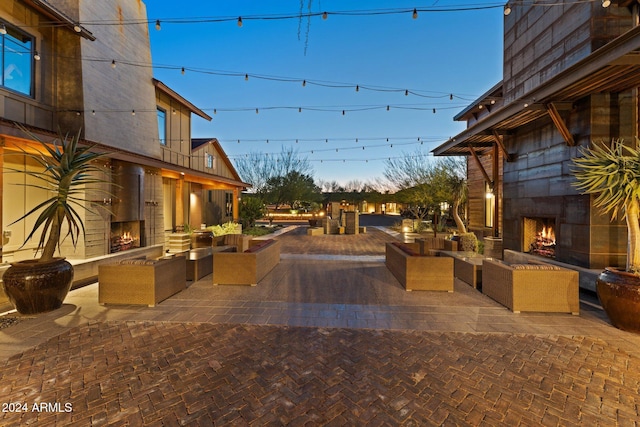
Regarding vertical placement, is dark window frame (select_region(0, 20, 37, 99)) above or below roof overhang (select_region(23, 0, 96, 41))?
below

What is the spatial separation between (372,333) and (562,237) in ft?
17.2

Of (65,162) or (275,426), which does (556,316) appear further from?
(65,162)

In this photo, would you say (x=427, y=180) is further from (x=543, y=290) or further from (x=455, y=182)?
(x=543, y=290)

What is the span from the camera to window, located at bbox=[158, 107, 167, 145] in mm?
11789

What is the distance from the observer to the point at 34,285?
4.16 m

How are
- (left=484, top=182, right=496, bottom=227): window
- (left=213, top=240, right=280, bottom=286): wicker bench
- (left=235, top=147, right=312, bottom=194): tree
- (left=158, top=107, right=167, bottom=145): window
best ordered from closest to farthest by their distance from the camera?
(left=213, top=240, right=280, bottom=286): wicker bench → (left=158, top=107, right=167, bottom=145): window → (left=484, top=182, right=496, bottom=227): window → (left=235, top=147, right=312, bottom=194): tree

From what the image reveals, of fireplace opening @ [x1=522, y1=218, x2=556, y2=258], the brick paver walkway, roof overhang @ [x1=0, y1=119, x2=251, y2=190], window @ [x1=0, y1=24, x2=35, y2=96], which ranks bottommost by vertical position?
the brick paver walkway

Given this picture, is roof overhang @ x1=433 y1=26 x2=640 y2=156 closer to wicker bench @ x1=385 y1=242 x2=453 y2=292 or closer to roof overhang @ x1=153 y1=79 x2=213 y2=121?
wicker bench @ x1=385 y1=242 x2=453 y2=292

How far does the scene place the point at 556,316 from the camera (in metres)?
4.28

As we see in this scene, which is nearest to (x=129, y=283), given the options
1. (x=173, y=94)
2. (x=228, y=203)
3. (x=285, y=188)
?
(x=173, y=94)

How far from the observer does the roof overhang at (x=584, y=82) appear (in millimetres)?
4152

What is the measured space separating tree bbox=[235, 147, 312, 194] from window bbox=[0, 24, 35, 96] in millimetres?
17258

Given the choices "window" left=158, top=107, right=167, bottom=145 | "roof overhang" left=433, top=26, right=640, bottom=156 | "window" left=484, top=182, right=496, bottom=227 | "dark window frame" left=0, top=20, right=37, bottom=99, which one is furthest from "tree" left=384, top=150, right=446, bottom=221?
"dark window frame" left=0, top=20, right=37, bottom=99

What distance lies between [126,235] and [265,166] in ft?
54.2
